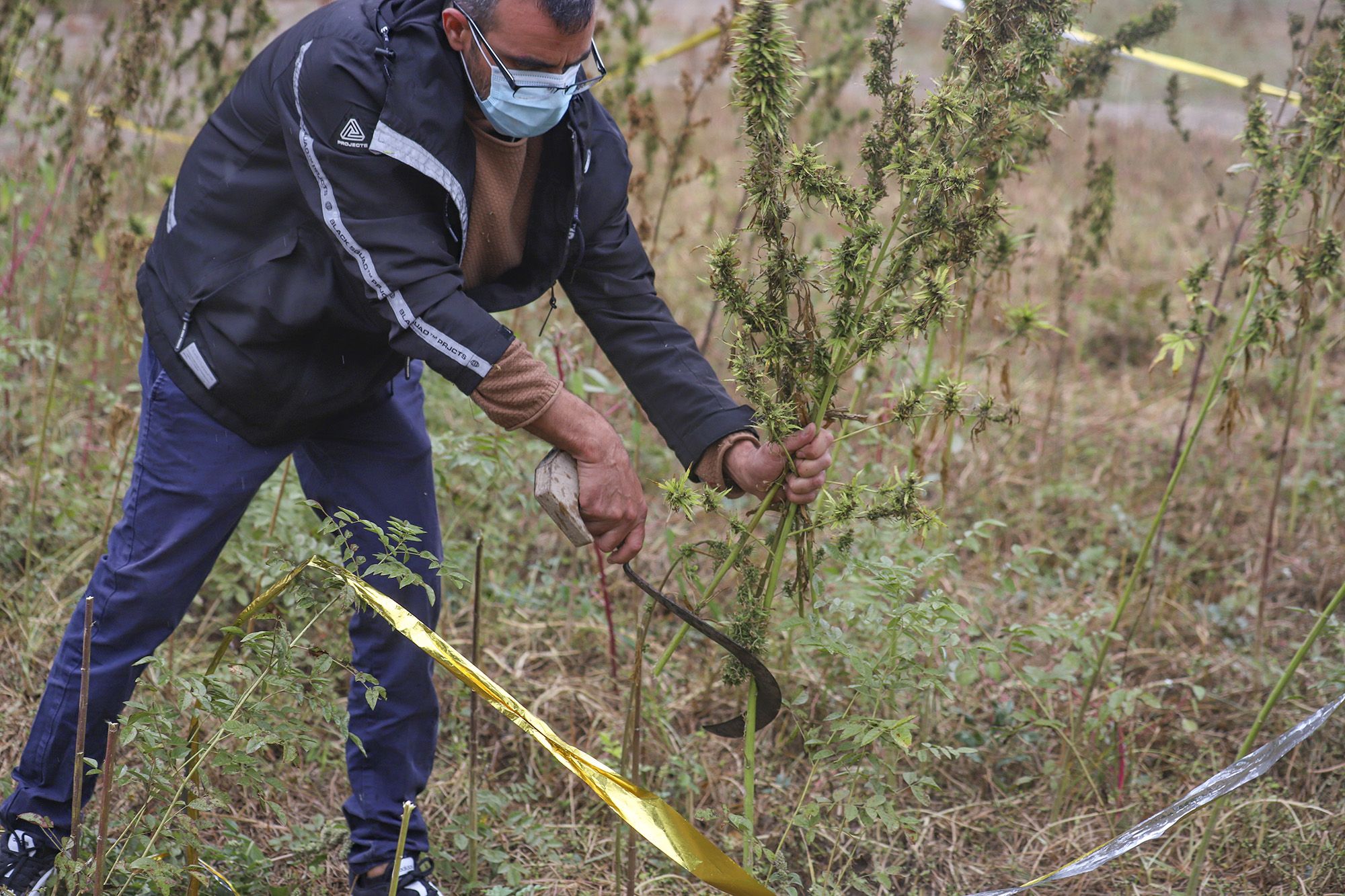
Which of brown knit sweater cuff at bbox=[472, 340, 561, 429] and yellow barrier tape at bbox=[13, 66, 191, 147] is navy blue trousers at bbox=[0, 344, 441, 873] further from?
yellow barrier tape at bbox=[13, 66, 191, 147]

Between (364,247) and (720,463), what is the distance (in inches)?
33.1

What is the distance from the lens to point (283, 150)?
2.22 m

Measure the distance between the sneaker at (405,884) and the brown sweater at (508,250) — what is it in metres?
1.13

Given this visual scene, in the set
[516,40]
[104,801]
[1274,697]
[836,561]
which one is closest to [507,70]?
[516,40]

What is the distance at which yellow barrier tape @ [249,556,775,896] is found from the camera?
204 cm

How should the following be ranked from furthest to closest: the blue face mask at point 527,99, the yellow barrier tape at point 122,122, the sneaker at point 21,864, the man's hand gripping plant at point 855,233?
1. the yellow barrier tape at point 122,122
2. the sneaker at point 21,864
3. the blue face mask at point 527,99
4. the man's hand gripping plant at point 855,233

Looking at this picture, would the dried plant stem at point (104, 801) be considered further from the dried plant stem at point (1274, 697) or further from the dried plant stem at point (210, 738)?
the dried plant stem at point (1274, 697)

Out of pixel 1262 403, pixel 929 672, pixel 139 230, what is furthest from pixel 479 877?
pixel 1262 403

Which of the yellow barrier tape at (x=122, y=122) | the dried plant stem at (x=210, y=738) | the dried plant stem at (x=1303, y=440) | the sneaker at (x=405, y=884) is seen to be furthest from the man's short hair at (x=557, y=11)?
the dried plant stem at (x=1303, y=440)

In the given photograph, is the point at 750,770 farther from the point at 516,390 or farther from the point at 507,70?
the point at 507,70

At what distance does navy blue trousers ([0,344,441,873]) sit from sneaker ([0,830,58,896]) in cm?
5

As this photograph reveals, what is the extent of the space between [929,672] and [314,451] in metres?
1.49

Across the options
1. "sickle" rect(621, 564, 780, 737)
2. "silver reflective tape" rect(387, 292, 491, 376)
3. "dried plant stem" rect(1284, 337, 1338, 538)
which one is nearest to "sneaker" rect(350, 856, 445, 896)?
"sickle" rect(621, 564, 780, 737)

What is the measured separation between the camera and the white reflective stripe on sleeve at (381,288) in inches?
78.1
